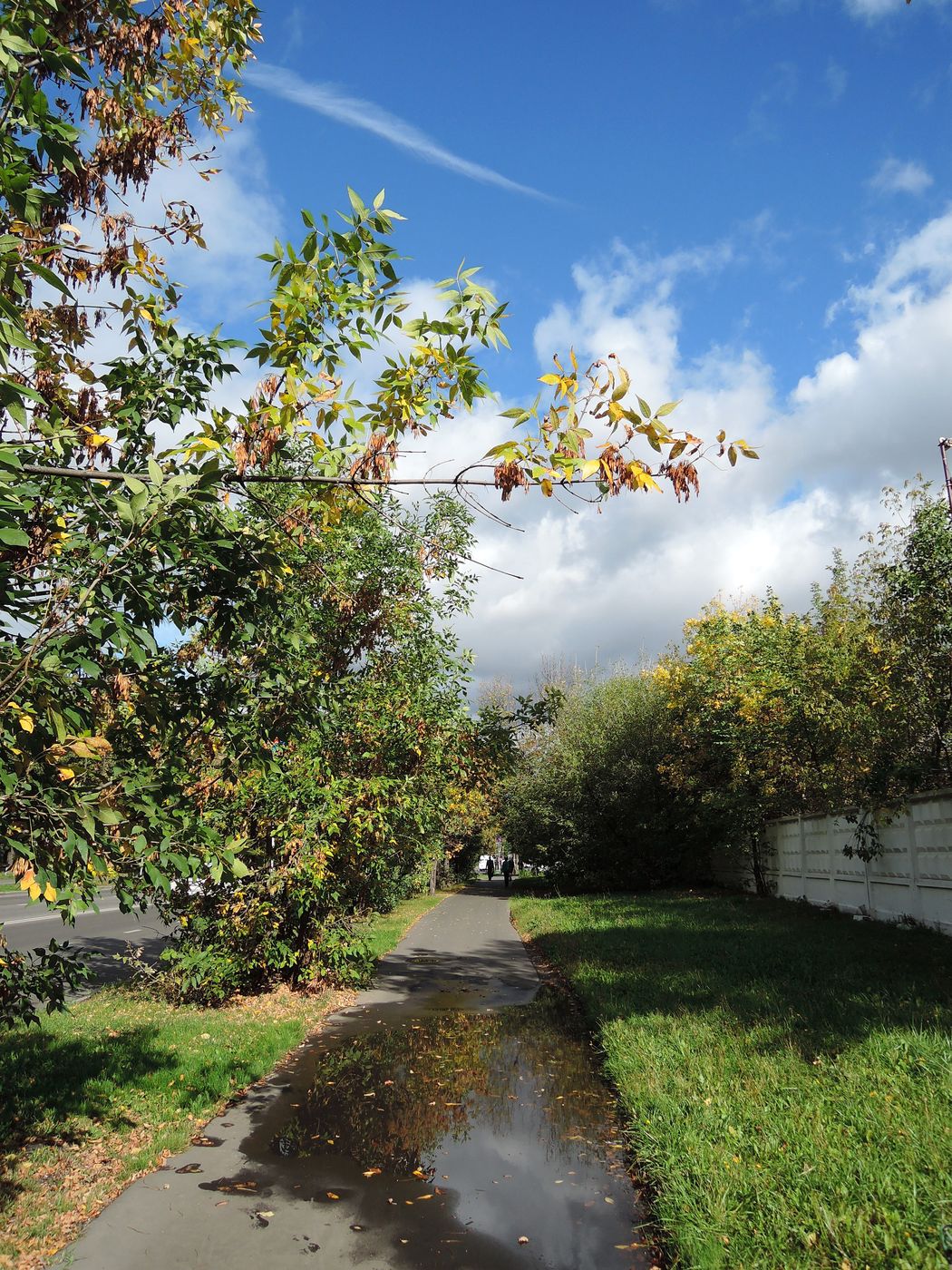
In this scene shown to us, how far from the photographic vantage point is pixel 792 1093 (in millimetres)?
5539

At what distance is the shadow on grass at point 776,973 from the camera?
7039 mm

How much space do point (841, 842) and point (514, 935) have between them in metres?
7.48

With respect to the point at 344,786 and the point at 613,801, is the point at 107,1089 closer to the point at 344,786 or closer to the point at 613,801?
the point at 344,786

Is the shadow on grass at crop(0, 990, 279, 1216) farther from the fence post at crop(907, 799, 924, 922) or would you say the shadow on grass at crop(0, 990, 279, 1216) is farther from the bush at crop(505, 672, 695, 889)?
the bush at crop(505, 672, 695, 889)

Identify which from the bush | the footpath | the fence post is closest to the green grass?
the footpath

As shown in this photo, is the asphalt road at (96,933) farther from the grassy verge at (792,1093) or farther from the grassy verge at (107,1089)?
the grassy verge at (792,1093)

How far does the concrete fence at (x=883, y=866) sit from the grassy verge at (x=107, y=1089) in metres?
7.53

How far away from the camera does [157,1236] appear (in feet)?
13.7

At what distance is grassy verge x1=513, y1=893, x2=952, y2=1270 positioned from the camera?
12.8 ft

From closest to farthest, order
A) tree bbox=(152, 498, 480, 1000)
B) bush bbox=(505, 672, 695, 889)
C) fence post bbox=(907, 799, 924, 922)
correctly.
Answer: tree bbox=(152, 498, 480, 1000)
fence post bbox=(907, 799, 924, 922)
bush bbox=(505, 672, 695, 889)

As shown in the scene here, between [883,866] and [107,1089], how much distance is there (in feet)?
34.7

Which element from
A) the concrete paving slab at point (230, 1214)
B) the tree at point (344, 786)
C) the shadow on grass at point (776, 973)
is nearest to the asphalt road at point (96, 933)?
the tree at point (344, 786)

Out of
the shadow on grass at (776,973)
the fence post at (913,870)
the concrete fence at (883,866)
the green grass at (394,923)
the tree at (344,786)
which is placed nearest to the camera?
the shadow on grass at (776,973)

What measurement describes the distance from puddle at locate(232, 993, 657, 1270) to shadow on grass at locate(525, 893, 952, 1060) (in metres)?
1.40
